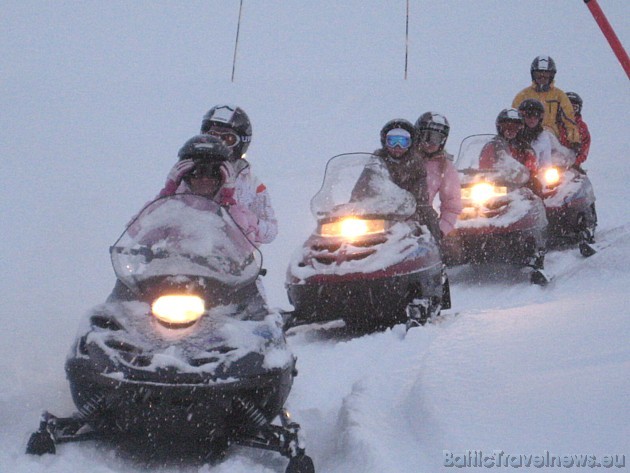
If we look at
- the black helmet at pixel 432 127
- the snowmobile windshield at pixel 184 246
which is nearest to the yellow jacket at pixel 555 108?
the black helmet at pixel 432 127

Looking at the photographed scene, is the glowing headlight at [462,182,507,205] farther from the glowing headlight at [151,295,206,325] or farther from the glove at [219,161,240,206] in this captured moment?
the glowing headlight at [151,295,206,325]

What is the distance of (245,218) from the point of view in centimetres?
538

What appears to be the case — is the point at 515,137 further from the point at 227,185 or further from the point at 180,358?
the point at 180,358

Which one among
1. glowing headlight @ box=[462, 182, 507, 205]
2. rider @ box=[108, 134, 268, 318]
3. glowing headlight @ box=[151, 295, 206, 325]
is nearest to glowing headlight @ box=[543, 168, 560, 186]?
glowing headlight @ box=[462, 182, 507, 205]

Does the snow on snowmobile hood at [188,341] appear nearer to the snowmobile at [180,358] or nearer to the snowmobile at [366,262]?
the snowmobile at [180,358]

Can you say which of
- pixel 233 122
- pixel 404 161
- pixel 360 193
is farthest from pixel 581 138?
pixel 233 122

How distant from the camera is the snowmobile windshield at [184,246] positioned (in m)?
3.91

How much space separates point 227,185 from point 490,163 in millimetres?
4866

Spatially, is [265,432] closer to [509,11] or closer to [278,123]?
[278,123]

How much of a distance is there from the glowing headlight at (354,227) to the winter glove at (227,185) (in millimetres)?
1755

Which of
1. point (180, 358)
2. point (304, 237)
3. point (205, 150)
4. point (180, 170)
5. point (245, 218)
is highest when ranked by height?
point (304, 237)

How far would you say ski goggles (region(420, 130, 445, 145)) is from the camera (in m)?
8.15

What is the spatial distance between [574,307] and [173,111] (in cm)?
2412

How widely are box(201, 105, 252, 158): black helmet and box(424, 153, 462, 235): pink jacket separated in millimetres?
2480
